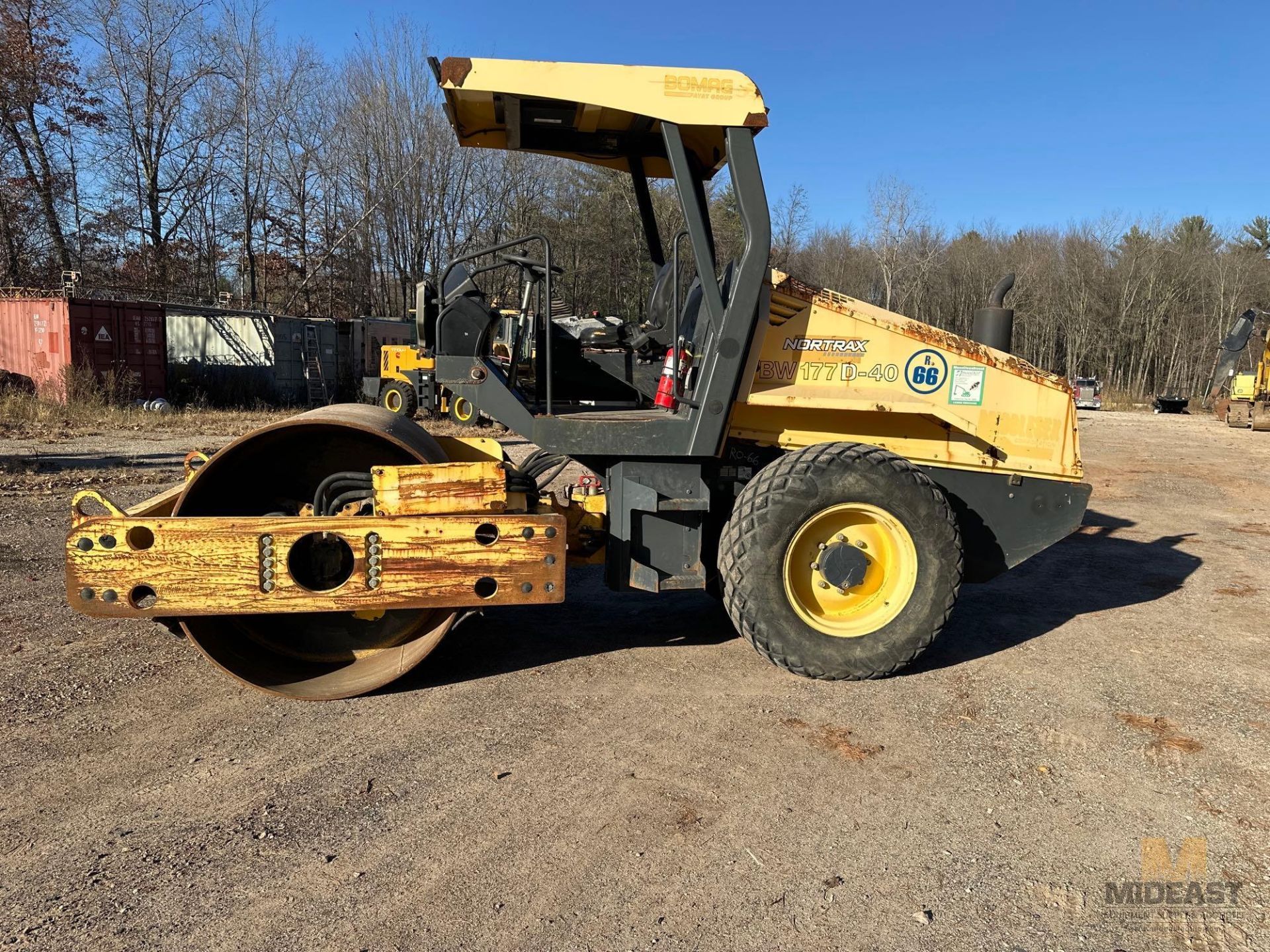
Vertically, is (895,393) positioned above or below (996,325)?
below

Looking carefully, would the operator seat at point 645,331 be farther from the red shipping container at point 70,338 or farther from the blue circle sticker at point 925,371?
the red shipping container at point 70,338

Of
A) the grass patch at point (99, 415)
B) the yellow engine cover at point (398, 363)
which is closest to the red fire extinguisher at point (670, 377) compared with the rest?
the grass patch at point (99, 415)

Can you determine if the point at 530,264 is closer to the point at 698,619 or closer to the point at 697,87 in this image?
the point at 697,87

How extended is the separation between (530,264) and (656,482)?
123 centimetres

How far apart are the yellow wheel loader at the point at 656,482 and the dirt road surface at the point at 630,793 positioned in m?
0.41

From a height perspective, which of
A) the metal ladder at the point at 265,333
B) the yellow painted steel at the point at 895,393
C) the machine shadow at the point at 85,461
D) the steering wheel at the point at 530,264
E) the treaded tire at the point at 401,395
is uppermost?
the metal ladder at the point at 265,333

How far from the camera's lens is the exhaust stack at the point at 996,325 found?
4.73 meters

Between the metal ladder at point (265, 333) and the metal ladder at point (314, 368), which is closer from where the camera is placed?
the metal ladder at point (265, 333)

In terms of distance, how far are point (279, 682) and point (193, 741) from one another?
0.48m

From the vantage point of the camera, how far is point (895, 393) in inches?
168

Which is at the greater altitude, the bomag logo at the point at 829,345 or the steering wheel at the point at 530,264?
the steering wheel at the point at 530,264

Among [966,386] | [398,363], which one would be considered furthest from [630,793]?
[398,363]

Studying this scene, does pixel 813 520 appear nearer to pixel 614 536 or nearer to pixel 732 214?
pixel 614 536

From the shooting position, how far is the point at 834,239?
4569 cm
